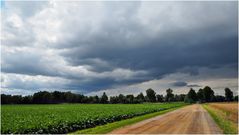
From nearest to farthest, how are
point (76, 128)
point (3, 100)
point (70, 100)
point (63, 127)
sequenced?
1. point (63, 127)
2. point (76, 128)
3. point (3, 100)
4. point (70, 100)

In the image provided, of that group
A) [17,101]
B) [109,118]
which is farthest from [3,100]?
[109,118]

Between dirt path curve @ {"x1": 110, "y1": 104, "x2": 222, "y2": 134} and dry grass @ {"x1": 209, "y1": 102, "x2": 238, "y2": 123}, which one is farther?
dry grass @ {"x1": 209, "y1": 102, "x2": 238, "y2": 123}

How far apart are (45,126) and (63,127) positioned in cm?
180

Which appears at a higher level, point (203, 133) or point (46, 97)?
point (46, 97)

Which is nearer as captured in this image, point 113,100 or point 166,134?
point 166,134

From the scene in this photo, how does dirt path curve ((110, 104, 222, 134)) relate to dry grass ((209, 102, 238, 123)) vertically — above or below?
below

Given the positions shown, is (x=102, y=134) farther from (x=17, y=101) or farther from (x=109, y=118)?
(x=17, y=101)

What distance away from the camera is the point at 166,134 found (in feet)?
71.7

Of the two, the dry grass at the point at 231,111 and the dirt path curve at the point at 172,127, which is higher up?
the dry grass at the point at 231,111

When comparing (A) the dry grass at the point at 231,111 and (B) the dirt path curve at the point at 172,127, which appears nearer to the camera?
(B) the dirt path curve at the point at 172,127

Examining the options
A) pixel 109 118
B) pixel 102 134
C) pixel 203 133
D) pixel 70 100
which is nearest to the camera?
pixel 102 134

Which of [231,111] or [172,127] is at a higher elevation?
[231,111]

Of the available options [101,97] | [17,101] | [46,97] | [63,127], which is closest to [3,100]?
[17,101]

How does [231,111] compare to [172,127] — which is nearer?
[172,127]
